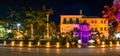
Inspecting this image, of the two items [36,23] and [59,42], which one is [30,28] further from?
[59,42]

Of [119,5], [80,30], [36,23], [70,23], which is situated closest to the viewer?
[119,5]

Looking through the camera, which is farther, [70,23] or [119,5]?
[70,23]

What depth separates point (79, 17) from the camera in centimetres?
12638

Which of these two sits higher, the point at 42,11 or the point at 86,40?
the point at 42,11

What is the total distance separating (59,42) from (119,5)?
135ft

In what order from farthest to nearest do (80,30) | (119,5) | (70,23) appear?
1. (70,23)
2. (80,30)
3. (119,5)

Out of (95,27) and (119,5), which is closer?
(119,5)

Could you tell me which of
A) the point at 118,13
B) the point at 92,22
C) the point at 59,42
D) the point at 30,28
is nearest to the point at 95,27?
the point at 92,22

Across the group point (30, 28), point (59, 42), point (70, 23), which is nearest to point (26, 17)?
point (30, 28)

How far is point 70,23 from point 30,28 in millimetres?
45405

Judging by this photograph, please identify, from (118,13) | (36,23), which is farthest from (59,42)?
(118,13)

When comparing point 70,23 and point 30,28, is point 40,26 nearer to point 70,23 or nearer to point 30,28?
point 30,28

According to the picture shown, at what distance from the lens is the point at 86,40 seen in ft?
170

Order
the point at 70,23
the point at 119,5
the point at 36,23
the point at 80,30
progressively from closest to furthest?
the point at 119,5, the point at 80,30, the point at 36,23, the point at 70,23
